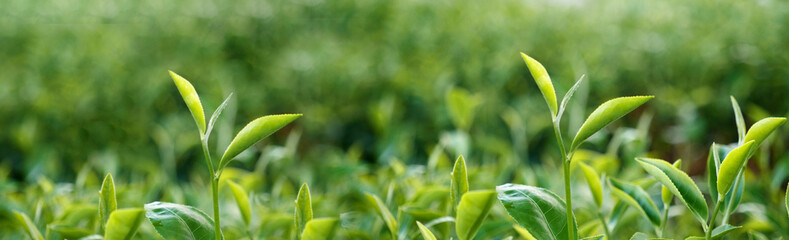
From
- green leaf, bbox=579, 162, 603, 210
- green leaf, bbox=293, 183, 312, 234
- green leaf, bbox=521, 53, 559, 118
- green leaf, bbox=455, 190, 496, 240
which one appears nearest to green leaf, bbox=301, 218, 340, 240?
green leaf, bbox=293, 183, 312, 234

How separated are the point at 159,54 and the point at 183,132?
154cm

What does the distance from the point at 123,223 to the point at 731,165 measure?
0.70 metres

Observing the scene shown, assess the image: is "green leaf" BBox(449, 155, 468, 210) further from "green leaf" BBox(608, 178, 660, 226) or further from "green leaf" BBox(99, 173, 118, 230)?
"green leaf" BBox(99, 173, 118, 230)

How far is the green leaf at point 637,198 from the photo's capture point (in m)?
0.91

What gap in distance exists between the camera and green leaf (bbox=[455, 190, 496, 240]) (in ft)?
2.39

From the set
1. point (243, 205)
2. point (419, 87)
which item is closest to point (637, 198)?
point (243, 205)

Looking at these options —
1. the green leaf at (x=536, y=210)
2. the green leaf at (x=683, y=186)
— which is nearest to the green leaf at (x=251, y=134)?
the green leaf at (x=536, y=210)

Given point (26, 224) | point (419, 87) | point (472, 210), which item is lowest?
point (419, 87)

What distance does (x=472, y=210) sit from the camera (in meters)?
0.75

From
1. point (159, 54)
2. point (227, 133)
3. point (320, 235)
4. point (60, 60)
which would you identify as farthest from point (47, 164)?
point (159, 54)

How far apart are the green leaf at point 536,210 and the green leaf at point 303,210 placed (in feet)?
0.78

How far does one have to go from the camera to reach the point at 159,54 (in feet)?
12.7

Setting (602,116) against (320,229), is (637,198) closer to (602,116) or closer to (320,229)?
(602,116)

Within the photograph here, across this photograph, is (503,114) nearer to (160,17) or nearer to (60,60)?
(60,60)
